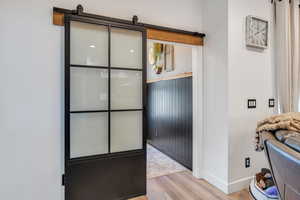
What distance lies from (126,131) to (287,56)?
2.50 metres

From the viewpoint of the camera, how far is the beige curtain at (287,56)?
99.3 inches

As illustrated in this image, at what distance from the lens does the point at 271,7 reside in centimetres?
257

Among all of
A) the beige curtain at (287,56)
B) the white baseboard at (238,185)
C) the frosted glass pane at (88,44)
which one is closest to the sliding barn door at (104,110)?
the frosted glass pane at (88,44)

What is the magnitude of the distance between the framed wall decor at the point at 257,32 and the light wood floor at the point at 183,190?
1.95 m

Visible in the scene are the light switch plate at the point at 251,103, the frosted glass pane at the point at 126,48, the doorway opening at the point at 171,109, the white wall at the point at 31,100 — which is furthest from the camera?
the doorway opening at the point at 171,109

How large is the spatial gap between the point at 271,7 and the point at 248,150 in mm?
2077

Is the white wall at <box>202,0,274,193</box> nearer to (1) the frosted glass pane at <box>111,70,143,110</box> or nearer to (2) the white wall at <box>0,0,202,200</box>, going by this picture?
(1) the frosted glass pane at <box>111,70,143,110</box>

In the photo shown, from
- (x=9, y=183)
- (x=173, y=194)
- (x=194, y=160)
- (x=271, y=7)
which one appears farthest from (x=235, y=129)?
(x=9, y=183)

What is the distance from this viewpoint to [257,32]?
2.40 meters

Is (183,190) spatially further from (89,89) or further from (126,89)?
(89,89)

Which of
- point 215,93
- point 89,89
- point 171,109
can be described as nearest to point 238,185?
point 215,93

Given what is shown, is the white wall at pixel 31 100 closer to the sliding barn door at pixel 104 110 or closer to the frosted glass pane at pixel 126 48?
the sliding barn door at pixel 104 110

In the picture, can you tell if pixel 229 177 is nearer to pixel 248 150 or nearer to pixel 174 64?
pixel 248 150

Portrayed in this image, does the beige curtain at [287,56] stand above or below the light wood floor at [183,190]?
above
